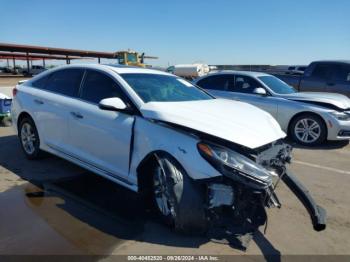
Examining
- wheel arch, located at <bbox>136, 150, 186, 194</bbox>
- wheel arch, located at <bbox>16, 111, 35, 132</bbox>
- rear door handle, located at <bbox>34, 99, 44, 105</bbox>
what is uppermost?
rear door handle, located at <bbox>34, 99, 44, 105</bbox>

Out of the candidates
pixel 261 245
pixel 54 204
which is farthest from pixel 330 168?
pixel 54 204

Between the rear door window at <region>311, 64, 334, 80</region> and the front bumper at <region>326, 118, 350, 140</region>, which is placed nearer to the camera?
the front bumper at <region>326, 118, 350, 140</region>

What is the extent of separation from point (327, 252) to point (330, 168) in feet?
9.62

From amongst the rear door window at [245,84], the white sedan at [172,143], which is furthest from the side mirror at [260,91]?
the white sedan at [172,143]

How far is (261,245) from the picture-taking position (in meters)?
3.20

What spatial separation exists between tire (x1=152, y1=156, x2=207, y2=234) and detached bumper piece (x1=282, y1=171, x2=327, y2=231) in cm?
100

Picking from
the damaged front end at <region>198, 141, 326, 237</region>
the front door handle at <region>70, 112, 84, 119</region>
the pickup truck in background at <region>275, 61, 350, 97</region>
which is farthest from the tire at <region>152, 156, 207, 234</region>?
the pickup truck in background at <region>275, 61, 350, 97</region>

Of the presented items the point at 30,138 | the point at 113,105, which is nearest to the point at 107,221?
the point at 113,105

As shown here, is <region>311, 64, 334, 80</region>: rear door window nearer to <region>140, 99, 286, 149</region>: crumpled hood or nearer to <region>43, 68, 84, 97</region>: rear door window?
<region>140, 99, 286, 149</region>: crumpled hood

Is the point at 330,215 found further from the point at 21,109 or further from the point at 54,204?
the point at 21,109

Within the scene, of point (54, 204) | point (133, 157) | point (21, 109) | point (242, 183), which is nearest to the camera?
point (242, 183)

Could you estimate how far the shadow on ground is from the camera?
127 inches

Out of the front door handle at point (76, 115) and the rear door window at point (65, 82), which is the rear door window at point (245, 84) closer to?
the rear door window at point (65, 82)

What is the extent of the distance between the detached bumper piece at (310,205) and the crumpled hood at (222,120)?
46 centimetres
